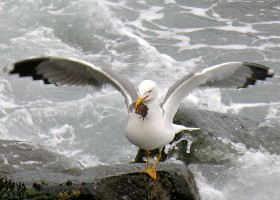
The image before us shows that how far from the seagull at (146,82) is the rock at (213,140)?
1.43m

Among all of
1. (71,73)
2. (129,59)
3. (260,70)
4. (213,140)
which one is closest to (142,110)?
(71,73)

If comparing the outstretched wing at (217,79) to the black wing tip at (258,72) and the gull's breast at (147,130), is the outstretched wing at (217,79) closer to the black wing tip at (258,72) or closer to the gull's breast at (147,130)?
the black wing tip at (258,72)

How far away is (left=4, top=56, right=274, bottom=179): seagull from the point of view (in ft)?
18.0

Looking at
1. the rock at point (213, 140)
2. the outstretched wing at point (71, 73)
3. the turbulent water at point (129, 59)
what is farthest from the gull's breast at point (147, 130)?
the rock at point (213, 140)

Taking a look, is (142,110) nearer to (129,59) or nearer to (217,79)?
(217,79)

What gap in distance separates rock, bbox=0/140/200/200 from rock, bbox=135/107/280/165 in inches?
56.9

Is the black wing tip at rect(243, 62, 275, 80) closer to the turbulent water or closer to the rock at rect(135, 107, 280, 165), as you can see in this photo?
the turbulent water

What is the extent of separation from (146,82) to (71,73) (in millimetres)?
1119

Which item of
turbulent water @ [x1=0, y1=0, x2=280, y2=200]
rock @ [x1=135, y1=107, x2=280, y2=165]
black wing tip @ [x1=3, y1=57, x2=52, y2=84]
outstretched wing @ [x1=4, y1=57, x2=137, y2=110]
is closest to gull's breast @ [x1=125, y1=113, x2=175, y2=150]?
outstretched wing @ [x1=4, y1=57, x2=137, y2=110]

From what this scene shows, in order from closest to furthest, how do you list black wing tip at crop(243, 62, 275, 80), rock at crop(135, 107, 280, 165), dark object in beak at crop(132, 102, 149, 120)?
1. dark object in beak at crop(132, 102, 149, 120)
2. black wing tip at crop(243, 62, 275, 80)
3. rock at crop(135, 107, 280, 165)

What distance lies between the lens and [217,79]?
6203 millimetres

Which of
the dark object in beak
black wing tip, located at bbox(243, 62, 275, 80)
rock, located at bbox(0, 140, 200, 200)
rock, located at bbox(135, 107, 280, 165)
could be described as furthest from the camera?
rock, located at bbox(135, 107, 280, 165)

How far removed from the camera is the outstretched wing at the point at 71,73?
5.82 metres

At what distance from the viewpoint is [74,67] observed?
240 inches
